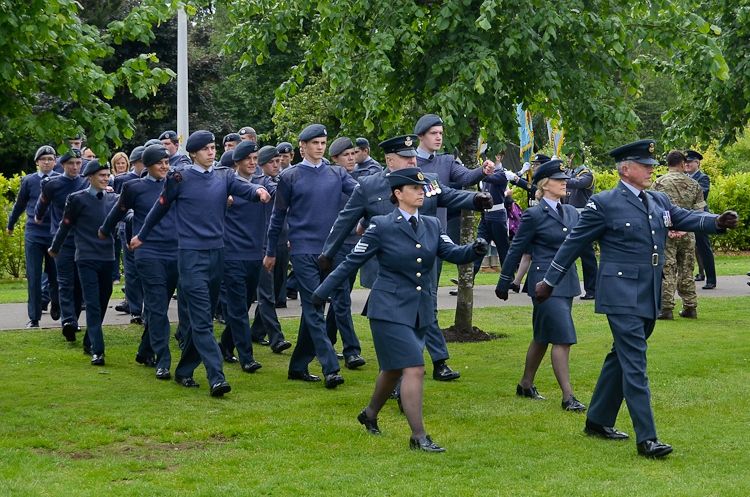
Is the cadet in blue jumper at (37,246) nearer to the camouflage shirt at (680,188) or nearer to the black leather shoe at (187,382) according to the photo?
the black leather shoe at (187,382)

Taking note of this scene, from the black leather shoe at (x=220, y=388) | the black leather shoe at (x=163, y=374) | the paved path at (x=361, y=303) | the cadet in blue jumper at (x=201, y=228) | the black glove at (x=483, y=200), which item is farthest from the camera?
the paved path at (x=361, y=303)

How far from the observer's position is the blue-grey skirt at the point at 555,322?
23.6ft

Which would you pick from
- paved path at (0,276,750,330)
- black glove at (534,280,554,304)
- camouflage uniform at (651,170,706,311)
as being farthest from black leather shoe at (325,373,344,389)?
camouflage uniform at (651,170,706,311)

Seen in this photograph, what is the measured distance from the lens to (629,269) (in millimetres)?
6137

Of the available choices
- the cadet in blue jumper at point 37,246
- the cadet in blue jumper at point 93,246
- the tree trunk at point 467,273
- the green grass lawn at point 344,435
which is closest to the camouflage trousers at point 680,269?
the green grass lawn at point 344,435

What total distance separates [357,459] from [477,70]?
4.75m

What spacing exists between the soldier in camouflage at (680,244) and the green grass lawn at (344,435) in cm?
229

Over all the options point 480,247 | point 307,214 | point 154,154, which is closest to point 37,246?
point 154,154

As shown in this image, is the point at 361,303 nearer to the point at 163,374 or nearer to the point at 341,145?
the point at 341,145

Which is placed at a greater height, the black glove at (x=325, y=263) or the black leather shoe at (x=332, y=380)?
the black glove at (x=325, y=263)

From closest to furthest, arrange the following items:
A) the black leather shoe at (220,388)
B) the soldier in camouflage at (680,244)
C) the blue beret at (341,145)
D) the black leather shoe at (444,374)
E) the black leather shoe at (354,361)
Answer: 1. the black leather shoe at (220,388)
2. the black leather shoe at (444,374)
3. the black leather shoe at (354,361)
4. the blue beret at (341,145)
5. the soldier in camouflage at (680,244)

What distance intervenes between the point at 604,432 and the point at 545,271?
1.59 m

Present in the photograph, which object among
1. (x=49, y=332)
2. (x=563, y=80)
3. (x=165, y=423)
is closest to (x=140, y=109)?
(x=49, y=332)

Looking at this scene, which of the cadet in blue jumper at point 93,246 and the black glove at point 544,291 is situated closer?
the black glove at point 544,291
